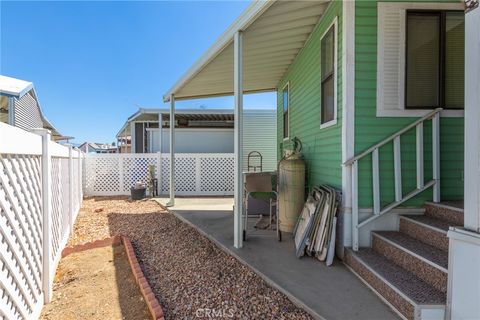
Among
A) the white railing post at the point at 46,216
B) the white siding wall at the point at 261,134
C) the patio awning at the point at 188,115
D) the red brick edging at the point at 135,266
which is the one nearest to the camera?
the red brick edging at the point at 135,266

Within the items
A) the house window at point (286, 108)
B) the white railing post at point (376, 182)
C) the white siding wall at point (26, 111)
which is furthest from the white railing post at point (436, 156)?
the white siding wall at point (26, 111)

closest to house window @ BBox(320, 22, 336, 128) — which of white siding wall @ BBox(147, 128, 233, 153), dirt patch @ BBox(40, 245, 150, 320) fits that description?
dirt patch @ BBox(40, 245, 150, 320)

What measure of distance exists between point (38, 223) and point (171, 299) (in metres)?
1.38

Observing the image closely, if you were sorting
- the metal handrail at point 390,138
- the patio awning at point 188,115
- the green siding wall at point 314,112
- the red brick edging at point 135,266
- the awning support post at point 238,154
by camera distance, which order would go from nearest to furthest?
the red brick edging at point 135,266 → the metal handrail at point 390,138 → the green siding wall at point 314,112 → the awning support post at point 238,154 → the patio awning at point 188,115

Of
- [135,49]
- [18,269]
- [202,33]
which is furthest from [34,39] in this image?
[18,269]

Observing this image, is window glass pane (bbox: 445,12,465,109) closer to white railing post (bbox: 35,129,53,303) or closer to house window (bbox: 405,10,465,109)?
house window (bbox: 405,10,465,109)

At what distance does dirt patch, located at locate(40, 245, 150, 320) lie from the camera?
2369 mm

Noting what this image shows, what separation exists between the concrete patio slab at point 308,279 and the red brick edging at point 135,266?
105cm

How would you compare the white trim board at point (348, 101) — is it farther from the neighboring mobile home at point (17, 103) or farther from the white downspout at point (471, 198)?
the neighboring mobile home at point (17, 103)

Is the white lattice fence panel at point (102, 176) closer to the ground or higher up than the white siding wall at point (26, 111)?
closer to the ground

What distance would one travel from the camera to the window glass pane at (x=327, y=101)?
3654 mm

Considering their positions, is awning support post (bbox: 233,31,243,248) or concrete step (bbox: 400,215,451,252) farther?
awning support post (bbox: 233,31,243,248)

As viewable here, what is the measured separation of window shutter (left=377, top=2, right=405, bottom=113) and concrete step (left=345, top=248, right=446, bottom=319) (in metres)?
1.70

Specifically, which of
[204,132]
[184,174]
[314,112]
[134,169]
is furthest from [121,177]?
[314,112]
